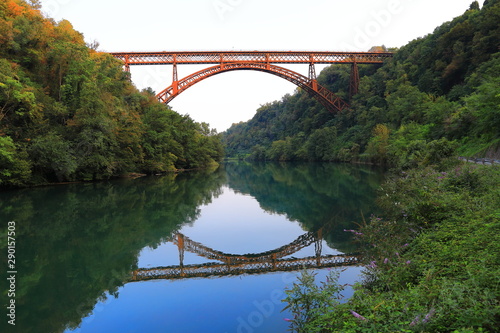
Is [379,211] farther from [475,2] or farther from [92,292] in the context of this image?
[475,2]

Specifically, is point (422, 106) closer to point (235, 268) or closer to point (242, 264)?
point (242, 264)

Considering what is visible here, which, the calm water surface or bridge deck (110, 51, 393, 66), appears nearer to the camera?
the calm water surface

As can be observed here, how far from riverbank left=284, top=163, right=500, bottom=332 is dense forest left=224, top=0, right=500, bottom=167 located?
8.46 m

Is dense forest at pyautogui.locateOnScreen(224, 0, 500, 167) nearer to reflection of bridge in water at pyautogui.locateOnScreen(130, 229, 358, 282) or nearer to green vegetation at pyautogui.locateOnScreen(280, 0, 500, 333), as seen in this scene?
green vegetation at pyautogui.locateOnScreen(280, 0, 500, 333)

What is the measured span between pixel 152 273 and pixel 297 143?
5450 cm

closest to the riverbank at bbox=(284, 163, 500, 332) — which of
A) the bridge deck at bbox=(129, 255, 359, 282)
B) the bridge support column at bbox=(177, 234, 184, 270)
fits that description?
the bridge deck at bbox=(129, 255, 359, 282)

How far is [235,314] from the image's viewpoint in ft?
12.5

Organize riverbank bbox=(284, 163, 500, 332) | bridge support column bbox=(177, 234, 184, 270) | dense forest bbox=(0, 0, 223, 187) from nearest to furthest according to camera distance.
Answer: riverbank bbox=(284, 163, 500, 332)
bridge support column bbox=(177, 234, 184, 270)
dense forest bbox=(0, 0, 223, 187)

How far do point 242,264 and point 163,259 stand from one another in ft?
4.87

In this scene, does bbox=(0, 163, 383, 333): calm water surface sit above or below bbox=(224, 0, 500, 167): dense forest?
below

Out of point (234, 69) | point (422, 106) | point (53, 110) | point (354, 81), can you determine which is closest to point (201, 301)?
point (53, 110)

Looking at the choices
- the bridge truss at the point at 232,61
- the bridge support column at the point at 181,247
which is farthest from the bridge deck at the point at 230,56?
the bridge support column at the point at 181,247

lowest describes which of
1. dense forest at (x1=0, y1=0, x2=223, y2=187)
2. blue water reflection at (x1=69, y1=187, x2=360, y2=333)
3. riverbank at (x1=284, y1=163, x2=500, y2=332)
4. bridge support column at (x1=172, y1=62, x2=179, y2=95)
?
blue water reflection at (x1=69, y1=187, x2=360, y2=333)

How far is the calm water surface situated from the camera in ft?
12.5
